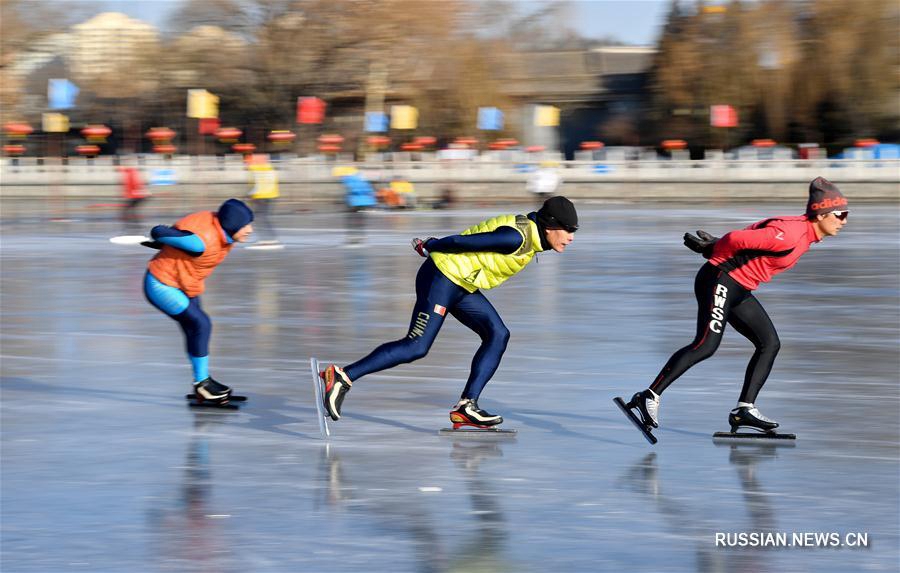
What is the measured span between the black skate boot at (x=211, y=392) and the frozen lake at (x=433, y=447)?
0.34ft

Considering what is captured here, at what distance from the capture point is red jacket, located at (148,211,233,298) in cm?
940

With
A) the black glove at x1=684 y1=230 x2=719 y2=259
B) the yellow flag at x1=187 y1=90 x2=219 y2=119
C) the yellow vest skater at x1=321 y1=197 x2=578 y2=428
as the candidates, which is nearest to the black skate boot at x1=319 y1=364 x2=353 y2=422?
the yellow vest skater at x1=321 y1=197 x2=578 y2=428

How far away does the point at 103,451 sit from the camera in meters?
8.17

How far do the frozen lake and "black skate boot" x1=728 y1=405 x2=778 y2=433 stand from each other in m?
0.15

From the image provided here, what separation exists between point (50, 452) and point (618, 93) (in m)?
71.6

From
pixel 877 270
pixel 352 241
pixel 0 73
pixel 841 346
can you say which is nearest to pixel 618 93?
pixel 0 73

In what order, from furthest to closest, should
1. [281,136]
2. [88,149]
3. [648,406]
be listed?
[88,149], [281,136], [648,406]

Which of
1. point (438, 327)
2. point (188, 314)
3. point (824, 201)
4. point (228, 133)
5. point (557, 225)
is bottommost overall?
point (228, 133)

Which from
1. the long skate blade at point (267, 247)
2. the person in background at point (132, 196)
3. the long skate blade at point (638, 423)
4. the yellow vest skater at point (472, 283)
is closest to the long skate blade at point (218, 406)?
the yellow vest skater at point (472, 283)

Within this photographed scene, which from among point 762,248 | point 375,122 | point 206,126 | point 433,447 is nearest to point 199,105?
point 206,126

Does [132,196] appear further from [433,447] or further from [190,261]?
[433,447]

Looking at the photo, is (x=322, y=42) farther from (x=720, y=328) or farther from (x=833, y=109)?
(x=720, y=328)

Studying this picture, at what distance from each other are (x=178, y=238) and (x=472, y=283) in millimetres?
2028

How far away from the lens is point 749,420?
8.31m
